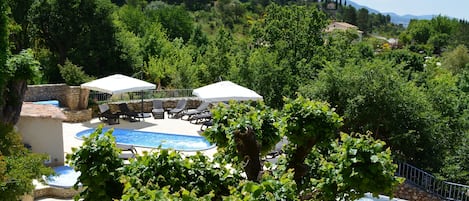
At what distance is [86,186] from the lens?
6.29 meters

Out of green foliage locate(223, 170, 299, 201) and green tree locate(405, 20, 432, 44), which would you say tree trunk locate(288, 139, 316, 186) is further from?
green tree locate(405, 20, 432, 44)

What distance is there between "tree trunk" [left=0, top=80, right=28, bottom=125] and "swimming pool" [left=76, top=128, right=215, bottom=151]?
6.51m

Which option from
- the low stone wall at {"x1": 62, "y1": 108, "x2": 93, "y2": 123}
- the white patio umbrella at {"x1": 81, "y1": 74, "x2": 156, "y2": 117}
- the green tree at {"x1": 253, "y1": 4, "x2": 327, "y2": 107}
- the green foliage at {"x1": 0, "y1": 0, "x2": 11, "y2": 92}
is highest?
the green tree at {"x1": 253, "y1": 4, "x2": 327, "y2": 107}

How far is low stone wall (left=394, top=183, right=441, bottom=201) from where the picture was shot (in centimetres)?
1366

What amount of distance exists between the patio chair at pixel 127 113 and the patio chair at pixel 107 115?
39 centimetres

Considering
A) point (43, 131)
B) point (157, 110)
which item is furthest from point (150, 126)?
point (43, 131)

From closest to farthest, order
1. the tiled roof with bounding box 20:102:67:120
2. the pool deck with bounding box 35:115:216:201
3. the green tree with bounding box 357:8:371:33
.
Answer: the tiled roof with bounding box 20:102:67:120 < the pool deck with bounding box 35:115:216:201 < the green tree with bounding box 357:8:371:33

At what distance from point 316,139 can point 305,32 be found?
20.4m

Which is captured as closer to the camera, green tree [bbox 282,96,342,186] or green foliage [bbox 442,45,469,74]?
green tree [bbox 282,96,342,186]

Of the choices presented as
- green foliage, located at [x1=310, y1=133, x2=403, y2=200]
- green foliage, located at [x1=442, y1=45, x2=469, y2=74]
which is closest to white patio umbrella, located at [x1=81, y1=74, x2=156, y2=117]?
green foliage, located at [x1=310, y1=133, x2=403, y2=200]

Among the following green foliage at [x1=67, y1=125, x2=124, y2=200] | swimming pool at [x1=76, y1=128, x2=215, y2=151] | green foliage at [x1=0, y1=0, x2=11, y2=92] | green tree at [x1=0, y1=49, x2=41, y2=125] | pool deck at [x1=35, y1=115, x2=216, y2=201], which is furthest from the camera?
pool deck at [x1=35, y1=115, x2=216, y2=201]

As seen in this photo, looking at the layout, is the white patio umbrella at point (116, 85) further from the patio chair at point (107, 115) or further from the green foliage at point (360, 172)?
the green foliage at point (360, 172)

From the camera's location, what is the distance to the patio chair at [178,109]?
21203mm

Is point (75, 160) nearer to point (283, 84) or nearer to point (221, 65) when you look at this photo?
point (283, 84)
